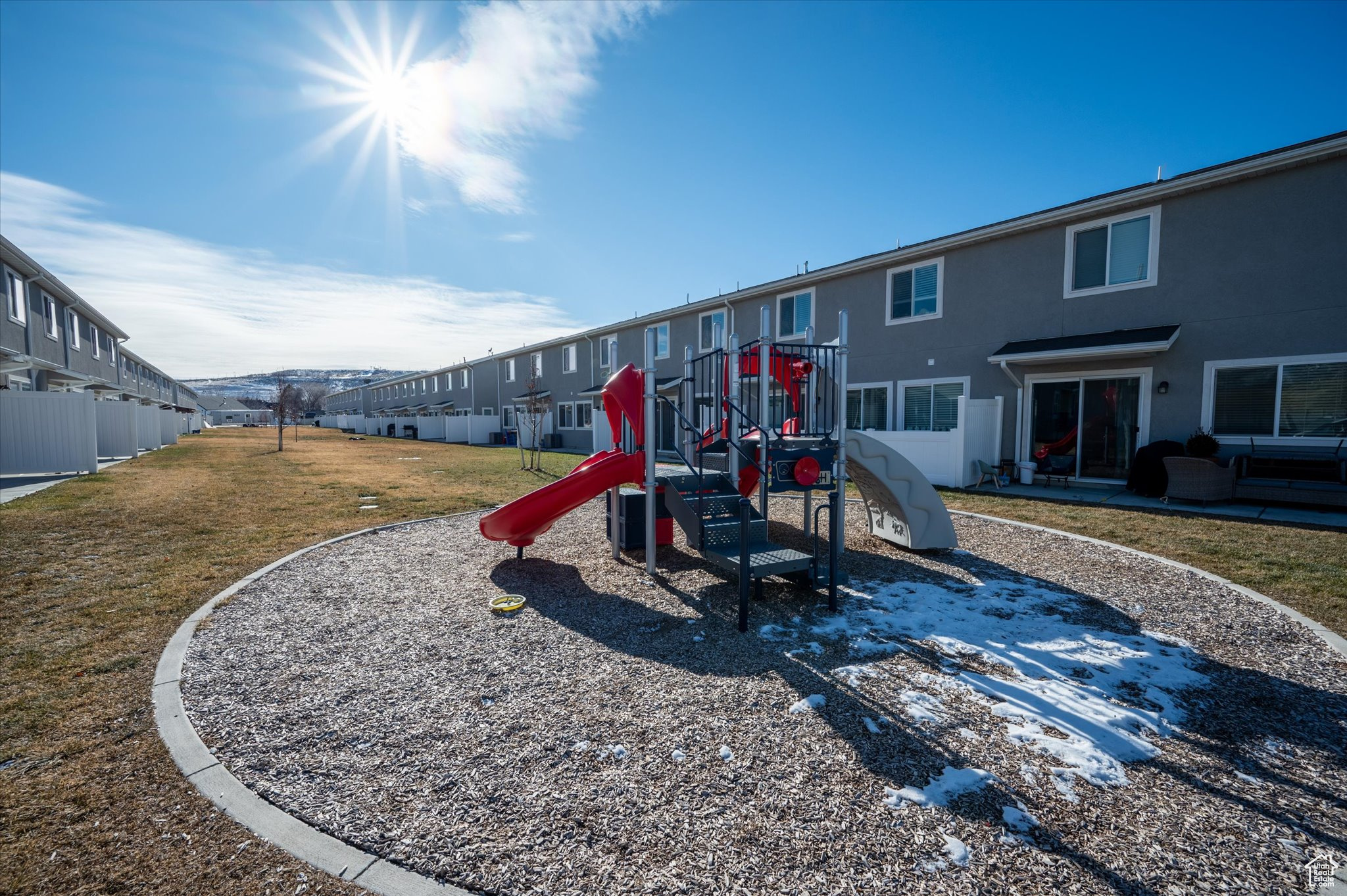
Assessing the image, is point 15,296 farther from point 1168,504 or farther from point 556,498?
point 1168,504

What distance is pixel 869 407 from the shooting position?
16.6 m

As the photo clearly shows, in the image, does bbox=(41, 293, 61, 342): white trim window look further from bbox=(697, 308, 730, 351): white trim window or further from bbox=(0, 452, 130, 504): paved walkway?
bbox=(697, 308, 730, 351): white trim window

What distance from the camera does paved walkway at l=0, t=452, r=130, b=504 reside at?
11473mm

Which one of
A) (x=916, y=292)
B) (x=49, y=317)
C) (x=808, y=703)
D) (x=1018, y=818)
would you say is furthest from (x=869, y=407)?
(x=49, y=317)

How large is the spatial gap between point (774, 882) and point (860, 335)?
16.1 metres

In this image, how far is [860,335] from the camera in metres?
16.5

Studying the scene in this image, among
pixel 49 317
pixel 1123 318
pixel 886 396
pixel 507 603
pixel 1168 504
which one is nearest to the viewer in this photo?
pixel 507 603

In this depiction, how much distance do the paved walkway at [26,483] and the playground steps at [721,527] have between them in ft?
43.7

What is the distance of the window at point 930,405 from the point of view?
47.4 ft

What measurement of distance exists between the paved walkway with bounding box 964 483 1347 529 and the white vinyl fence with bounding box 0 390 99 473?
23.1 meters

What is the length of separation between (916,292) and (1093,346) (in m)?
4.79

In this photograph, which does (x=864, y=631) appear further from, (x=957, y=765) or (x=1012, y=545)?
(x=1012, y=545)

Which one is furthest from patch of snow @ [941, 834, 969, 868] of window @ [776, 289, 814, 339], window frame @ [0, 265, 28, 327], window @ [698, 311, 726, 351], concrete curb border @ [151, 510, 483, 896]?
window frame @ [0, 265, 28, 327]

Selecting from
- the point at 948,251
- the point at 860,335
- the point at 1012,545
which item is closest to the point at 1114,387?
the point at 948,251
